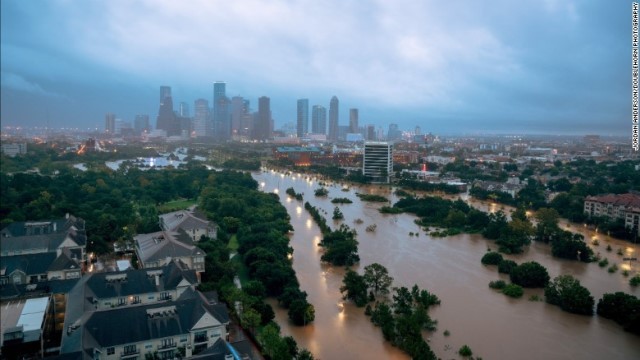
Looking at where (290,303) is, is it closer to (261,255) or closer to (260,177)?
(261,255)

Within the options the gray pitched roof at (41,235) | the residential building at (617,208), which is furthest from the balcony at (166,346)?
the residential building at (617,208)

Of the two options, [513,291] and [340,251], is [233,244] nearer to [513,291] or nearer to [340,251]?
[340,251]

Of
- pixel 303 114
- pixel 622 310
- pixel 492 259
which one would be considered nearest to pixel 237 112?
pixel 303 114

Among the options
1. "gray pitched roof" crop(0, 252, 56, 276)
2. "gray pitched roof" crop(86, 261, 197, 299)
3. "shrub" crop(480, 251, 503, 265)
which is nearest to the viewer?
"gray pitched roof" crop(86, 261, 197, 299)

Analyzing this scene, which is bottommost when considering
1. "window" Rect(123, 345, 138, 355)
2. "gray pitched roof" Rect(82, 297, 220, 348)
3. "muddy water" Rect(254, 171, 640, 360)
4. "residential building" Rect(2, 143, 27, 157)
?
"muddy water" Rect(254, 171, 640, 360)

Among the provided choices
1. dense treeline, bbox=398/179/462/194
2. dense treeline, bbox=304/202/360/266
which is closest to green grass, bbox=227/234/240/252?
dense treeline, bbox=304/202/360/266

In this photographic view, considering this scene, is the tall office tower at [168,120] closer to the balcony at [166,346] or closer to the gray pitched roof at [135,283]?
the gray pitched roof at [135,283]

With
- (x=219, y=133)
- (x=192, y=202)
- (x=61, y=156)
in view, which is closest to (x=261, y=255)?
(x=192, y=202)

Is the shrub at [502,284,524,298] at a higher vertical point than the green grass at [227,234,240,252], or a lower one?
lower

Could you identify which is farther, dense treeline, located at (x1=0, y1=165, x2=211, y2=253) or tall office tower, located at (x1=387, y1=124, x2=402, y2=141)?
tall office tower, located at (x1=387, y1=124, x2=402, y2=141)

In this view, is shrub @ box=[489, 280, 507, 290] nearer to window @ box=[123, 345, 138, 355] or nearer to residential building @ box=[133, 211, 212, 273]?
residential building @ box=[133, 211, 212, 273]
